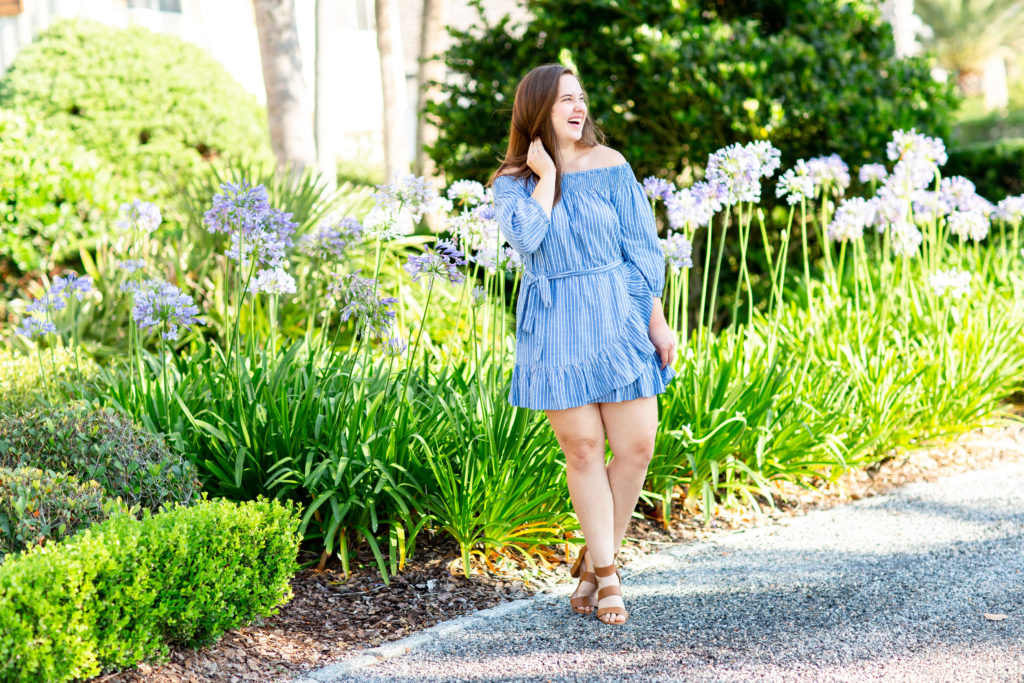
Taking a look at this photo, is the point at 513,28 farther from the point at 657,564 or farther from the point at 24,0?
the point at 24,0

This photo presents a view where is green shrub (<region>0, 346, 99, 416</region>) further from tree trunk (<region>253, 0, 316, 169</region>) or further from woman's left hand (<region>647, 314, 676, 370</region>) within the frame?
tree trunk (<region>253, 0, 316, 169</region>)

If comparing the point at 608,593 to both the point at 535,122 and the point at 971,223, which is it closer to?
the point at 535,122

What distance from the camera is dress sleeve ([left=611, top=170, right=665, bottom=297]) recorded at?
3107 mm

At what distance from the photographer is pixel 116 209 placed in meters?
7.00

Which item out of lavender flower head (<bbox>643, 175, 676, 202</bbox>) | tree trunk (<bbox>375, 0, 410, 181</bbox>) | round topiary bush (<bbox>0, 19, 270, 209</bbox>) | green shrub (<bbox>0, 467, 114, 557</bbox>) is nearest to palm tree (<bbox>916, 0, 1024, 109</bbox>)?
tree trunk (<bbox>375, 0, 410, 181</bbox>)

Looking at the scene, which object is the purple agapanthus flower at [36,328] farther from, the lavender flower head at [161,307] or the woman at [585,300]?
the woman at [585,300]

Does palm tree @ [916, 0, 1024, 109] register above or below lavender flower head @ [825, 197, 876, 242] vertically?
above

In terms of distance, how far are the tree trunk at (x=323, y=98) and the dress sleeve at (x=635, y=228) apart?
5.48m

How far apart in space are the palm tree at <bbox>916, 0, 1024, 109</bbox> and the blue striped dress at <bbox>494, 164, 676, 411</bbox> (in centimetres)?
2982

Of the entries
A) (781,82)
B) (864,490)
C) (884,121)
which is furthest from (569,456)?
(884,121)

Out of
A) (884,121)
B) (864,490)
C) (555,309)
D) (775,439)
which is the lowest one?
(864,490)

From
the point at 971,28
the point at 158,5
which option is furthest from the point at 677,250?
the point at 971,28

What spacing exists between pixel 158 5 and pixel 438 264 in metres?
11.4

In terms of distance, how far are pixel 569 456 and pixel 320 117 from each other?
6693 millimetres
